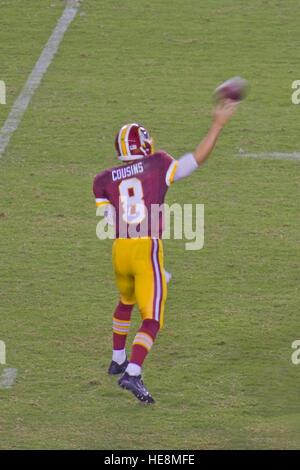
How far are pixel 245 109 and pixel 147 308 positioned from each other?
22.3 feet

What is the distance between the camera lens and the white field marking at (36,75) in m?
12.5

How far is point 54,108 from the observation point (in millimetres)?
13125

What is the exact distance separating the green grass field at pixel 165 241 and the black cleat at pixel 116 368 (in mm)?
55

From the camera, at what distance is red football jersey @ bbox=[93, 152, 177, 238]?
22.3ft

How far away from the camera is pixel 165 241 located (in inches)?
384

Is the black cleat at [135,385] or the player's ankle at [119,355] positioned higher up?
the player's ankle at [119,355]

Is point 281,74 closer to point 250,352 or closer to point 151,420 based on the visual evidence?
point 250,352

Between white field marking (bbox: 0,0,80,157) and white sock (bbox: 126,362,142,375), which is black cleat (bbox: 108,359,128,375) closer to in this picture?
white sock (bbox: 126,362,142,375)

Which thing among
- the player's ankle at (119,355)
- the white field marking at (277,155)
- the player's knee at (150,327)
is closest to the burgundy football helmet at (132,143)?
the player's knee at (150,327)

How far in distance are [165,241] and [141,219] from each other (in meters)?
2.96

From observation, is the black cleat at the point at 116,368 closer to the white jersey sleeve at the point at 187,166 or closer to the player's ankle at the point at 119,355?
the player's ankle at the point at 119,355

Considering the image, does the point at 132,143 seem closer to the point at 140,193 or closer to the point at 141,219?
the point at 140,193

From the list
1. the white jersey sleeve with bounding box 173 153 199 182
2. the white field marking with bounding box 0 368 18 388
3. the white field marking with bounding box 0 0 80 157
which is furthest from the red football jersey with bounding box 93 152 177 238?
the white field marking with bounding box 0 0 80 157

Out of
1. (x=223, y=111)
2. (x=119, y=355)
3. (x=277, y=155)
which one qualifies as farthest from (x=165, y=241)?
(x=223, y=111)
